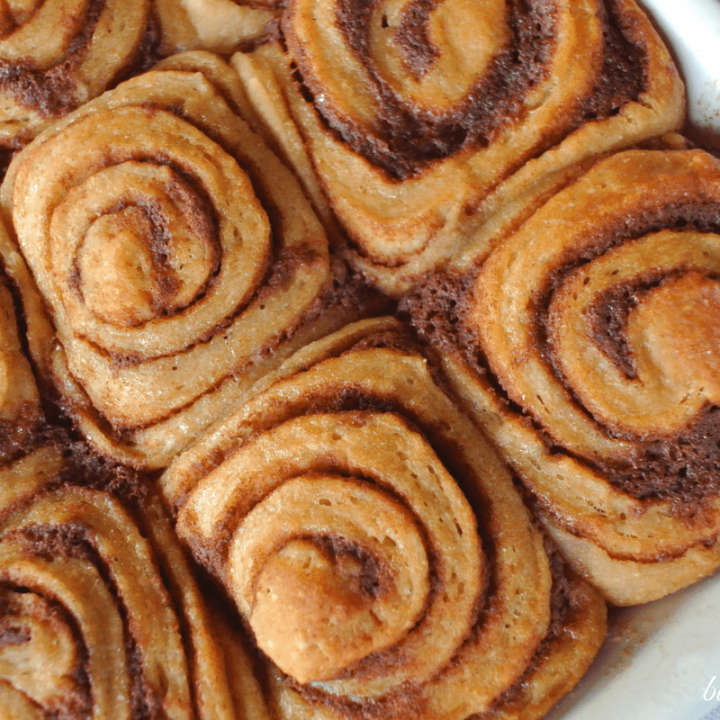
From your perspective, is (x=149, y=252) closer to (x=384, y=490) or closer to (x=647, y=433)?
(x=384, y=490)

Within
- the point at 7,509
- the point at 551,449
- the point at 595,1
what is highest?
the point at 595,1

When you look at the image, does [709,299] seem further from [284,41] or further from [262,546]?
[284,41]

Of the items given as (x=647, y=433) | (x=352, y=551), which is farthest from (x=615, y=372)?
(x=352, y=551)

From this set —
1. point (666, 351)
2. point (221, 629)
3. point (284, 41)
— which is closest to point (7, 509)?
point (221, 629)

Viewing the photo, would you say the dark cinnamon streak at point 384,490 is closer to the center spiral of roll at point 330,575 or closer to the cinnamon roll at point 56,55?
the center spiral of roll at point 330,575

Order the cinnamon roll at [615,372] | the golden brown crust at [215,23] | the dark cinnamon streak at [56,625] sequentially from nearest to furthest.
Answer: the dark cinnamon streak at [56,625], the cinnamon roll at [615,372], the golden brown crust at [215,23]

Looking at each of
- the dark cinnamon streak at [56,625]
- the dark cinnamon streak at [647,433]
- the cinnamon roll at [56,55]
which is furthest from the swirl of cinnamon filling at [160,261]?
the dark cinnamon streak at [647,433]
